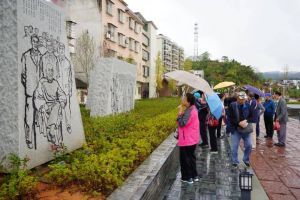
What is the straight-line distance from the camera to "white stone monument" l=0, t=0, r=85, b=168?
16.1ft

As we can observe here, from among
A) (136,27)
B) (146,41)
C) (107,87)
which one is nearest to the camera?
(107,87)

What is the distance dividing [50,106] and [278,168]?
526cm

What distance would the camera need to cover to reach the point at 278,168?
7.75m

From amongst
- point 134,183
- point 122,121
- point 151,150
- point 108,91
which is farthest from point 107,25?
point 134,183

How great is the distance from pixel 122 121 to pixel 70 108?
11.8 ft

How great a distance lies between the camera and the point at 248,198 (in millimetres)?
4969

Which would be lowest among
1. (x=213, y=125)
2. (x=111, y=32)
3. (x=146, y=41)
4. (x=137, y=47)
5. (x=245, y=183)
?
(x=245, y=183)

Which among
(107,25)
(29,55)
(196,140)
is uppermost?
(107,25)

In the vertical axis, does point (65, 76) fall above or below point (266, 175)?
above

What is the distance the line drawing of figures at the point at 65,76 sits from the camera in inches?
246

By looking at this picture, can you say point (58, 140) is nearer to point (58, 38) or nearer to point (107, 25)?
point (58, 38)

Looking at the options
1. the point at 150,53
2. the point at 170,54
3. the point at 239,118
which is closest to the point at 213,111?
the point at 239,118

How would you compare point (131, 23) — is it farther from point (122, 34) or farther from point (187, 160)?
point (187, 160)

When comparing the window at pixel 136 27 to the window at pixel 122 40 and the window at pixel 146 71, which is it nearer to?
the window at pixel 122 40
